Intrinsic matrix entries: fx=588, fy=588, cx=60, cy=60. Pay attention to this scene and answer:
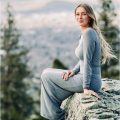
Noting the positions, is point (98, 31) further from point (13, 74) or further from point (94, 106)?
point (13, 74)

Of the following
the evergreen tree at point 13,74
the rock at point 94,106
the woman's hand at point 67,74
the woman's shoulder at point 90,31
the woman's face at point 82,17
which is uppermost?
the woman's face at point 82,17

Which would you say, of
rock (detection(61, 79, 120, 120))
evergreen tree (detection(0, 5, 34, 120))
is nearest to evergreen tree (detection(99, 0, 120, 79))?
evergreen tree (detection(0, 5, 34, 120))

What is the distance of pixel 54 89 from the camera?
9648 mm

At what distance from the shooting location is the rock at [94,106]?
28.6 feet

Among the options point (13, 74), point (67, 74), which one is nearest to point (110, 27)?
point (13, 74)

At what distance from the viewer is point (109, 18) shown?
168 ft

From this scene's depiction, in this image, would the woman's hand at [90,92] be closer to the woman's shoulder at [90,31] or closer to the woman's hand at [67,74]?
the woman's hand at [67,74]

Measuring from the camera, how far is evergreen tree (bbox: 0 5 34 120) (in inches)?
2618

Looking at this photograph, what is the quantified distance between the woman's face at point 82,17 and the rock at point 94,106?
1.14 m

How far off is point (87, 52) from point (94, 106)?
2.98ft

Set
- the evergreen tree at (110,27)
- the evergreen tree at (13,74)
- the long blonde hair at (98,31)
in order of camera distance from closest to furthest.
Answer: the long blonde hair at (98,31), the evergreen tree at (110,27), the evergreen tree at (13,74)

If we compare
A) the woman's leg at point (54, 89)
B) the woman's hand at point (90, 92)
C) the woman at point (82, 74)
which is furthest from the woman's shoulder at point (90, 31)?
the woman's hand at point (90, 92)

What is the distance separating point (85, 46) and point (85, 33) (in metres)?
0.21

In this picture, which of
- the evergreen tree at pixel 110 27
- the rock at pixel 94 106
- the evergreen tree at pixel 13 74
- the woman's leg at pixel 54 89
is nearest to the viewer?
the rock at pixel 94 106
